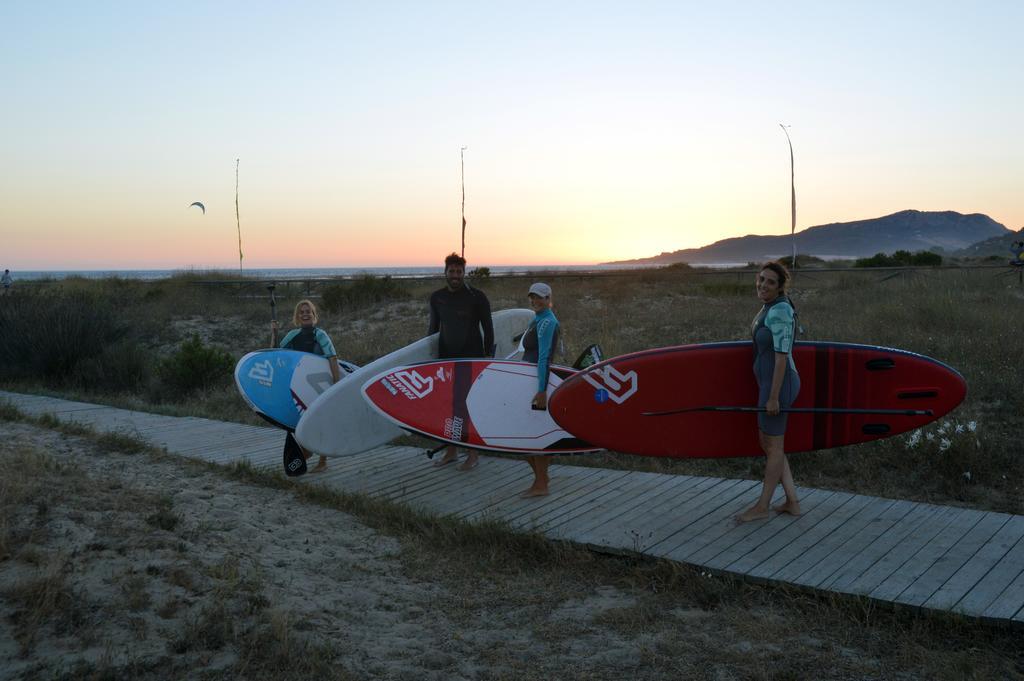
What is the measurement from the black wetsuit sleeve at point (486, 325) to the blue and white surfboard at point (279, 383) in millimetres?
1514

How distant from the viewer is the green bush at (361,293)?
21547mm

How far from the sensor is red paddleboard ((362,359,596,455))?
596 cm

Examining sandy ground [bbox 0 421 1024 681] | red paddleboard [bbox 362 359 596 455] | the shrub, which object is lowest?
sandy ground [bbox 0 421 1024 681]

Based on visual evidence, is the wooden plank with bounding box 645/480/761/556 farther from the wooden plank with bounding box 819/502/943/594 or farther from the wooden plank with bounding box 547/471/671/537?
the wooden plank with bounding box 819/502/943/594

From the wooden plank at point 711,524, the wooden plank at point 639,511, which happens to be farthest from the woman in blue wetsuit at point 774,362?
the wooden plank at point 639,511

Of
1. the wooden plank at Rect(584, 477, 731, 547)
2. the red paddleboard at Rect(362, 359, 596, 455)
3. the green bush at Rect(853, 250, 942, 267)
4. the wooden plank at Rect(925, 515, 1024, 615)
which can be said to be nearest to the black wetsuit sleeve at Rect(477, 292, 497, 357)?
the red paddleboard at Rect(362, 359, 596, 455)

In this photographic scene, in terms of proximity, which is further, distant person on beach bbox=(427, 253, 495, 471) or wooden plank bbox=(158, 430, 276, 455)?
wooden plank bbox=(158, 430, 276, 455)

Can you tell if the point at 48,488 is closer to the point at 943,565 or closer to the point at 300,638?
the point at 300,638

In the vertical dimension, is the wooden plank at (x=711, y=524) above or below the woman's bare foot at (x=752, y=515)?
below

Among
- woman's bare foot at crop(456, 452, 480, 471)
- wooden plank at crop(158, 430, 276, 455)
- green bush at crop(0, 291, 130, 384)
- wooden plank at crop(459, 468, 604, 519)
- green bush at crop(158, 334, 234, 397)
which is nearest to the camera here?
wooden plank at crop(459, 468, 604, 519)

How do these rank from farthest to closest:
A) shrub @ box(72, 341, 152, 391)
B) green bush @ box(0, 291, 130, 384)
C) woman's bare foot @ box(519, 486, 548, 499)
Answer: green bush @ box(0, 291, 130, 384) → shrub @ box(72, 341, 152, 391) → woman's bare foot @ box(519, 486, 548, 499)

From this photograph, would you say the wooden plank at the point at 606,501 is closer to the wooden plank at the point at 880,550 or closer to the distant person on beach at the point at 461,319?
the distant person on beach at the point at 461,319

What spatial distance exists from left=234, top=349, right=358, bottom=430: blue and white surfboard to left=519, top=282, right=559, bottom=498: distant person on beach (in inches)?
79.8

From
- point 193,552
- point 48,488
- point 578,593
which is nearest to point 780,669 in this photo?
point 578,593
